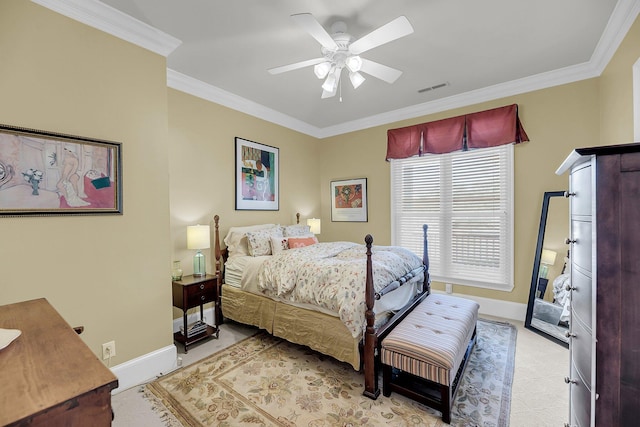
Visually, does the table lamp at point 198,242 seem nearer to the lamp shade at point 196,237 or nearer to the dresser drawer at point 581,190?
the lamp shade at point 196,237

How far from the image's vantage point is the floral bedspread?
2162mm

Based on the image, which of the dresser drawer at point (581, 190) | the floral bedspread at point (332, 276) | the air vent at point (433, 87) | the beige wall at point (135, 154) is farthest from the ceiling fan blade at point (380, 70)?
the beige wall at point (135, 154)

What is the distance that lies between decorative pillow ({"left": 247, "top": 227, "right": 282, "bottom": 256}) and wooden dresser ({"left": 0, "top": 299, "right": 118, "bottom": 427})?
2458mm

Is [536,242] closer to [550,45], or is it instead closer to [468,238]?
[468,238]

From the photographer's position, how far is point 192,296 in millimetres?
2799

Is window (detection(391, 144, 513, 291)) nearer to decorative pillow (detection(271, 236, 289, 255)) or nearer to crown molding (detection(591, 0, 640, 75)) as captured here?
crown molding (detection(591, 0, 640, 75))

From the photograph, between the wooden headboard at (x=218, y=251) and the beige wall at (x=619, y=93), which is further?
the wooden headboard at (x=218, y=251)

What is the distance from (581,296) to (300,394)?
1890 millimetres

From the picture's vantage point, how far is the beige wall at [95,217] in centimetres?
179

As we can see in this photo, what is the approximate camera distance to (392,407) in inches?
77.5

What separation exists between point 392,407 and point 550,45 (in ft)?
11.6

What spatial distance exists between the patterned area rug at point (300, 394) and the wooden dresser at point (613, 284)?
0.95 m

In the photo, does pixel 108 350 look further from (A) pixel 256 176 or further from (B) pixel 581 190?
(B) pixel 581 190

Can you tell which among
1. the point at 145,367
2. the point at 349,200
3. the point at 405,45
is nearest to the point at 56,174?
the point at 145,367
